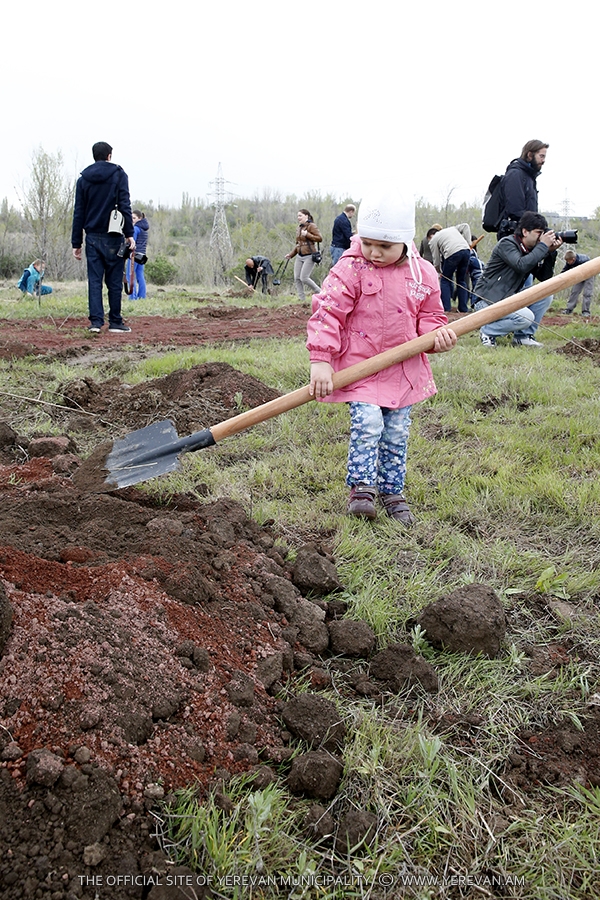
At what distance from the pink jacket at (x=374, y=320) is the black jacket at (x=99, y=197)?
17.8 ft

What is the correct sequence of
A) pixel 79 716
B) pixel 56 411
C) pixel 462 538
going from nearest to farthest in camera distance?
pixel 79 716
pixel 462 538
pixel 56 411

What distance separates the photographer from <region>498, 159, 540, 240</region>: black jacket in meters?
6.61

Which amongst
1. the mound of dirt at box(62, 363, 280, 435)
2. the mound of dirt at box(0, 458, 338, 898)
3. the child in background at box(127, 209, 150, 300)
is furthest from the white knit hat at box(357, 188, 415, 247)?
the child in background at box(127, 209, 150, 300)

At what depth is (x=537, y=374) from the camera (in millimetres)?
5309

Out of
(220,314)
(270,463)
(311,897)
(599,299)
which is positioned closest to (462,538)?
(270,463)

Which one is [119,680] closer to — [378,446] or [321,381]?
[321,381]

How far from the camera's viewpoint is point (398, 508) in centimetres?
307

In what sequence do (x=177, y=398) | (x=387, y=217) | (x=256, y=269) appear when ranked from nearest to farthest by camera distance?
1. (x=387, y=217)
2. (x=177, y=398)
3. (x=256, y=269)

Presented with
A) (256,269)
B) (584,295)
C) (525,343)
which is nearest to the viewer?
(525,343)

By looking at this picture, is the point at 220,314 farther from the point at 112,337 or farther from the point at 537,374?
the point at 537,374

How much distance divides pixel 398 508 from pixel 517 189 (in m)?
5.07

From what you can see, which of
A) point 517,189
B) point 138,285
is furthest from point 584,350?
point 138,285

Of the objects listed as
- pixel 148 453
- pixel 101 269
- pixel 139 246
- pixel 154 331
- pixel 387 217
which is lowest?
pixel 154 331

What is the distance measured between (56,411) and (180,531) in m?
2.44
